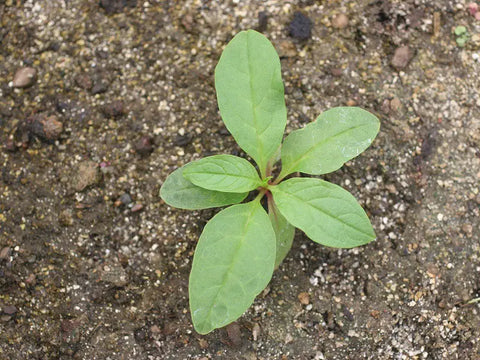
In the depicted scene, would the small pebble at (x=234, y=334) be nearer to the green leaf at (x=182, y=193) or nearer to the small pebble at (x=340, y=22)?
the green leaf at (x=182, y=193)

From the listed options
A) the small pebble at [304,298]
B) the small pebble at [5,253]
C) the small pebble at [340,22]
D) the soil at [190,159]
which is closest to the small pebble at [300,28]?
the soil at [190,159]

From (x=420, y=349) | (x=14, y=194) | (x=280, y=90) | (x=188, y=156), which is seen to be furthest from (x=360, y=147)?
(x=14, y=194)

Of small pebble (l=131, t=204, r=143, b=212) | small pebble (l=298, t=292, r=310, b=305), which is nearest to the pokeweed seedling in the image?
small pebble (l=298, t=292, r=310, b=305)

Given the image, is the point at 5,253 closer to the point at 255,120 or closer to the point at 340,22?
the point at 255,120

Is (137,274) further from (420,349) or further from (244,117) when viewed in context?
(420,349)

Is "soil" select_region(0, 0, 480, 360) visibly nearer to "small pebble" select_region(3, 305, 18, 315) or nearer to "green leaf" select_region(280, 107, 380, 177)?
"small pebble" select_region(3, 305, 18, 315)

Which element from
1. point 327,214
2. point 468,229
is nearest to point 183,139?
point 327,214
